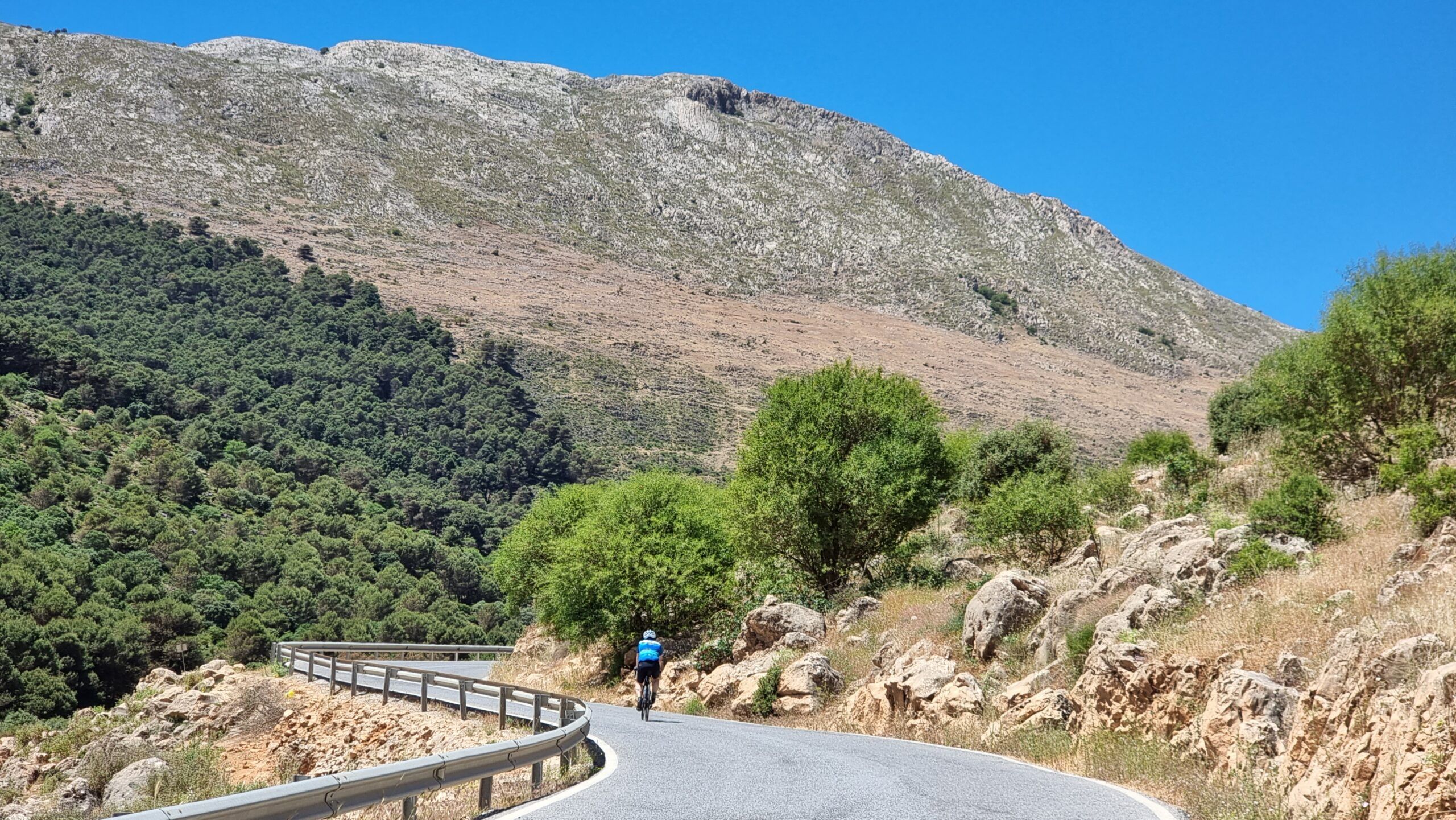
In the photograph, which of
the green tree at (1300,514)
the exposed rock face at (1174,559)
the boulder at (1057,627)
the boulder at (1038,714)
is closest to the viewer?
the boulder at (1038,714)

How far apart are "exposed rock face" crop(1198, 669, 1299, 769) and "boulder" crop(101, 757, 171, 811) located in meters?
19.6

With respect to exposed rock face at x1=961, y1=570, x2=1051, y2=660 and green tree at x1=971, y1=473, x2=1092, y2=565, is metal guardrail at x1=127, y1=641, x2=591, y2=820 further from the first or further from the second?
green tree at x1=971, y1=473, x2=1092, y2=565

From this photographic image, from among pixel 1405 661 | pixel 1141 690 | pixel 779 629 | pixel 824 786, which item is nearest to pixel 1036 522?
pixel 779 629

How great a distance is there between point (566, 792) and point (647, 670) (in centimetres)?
1087

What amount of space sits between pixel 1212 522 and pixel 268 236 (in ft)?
415

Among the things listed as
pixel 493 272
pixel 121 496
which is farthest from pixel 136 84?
pixel 121 496

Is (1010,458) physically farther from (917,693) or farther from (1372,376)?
(917,693)

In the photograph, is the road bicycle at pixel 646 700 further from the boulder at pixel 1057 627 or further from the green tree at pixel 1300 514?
the green tree at pixel 1300 514

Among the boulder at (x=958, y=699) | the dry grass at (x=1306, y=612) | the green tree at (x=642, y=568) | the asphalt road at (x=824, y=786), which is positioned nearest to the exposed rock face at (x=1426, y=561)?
the dry grass at (x=1306, y=612)

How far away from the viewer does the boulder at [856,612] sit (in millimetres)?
25953

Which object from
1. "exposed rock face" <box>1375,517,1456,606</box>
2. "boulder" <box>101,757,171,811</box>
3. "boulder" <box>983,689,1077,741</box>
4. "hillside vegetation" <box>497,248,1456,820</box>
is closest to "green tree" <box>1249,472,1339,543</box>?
"hillside vegetation" <box>497,248,1456,820</box>

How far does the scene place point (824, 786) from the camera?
394 inches

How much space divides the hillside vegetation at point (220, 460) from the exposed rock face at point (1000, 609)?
3745 centimetres

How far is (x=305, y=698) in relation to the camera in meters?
25.8
